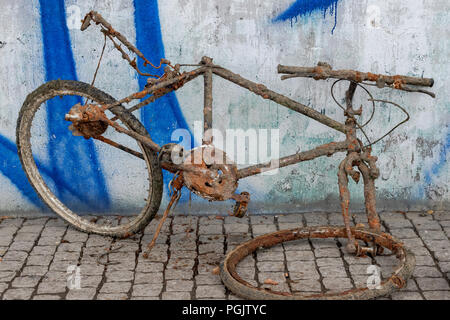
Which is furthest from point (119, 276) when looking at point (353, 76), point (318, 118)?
point (353, 76)

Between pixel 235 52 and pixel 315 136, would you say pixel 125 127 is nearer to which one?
pixel 235 52

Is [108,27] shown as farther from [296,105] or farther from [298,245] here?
[298,245]

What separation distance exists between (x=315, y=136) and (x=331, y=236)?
3.13 ft

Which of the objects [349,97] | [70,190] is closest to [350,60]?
[349,97]

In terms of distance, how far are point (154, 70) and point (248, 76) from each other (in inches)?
30.2

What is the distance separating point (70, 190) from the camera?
6.07 meters

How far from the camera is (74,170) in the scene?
19.7 feet

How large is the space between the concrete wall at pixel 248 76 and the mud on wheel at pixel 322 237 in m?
0.75

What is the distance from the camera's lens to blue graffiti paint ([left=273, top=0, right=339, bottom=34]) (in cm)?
560

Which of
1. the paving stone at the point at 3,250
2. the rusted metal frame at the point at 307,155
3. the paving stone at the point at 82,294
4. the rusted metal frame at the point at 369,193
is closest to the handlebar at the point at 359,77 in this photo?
the rusted metal frame at the point at 307,155

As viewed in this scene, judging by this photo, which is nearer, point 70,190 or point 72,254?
point 72,254

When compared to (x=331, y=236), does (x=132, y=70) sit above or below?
above
